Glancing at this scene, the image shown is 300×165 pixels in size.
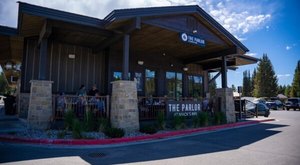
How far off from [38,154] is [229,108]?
1038cm

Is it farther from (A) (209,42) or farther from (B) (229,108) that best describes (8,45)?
(B) (229,108)

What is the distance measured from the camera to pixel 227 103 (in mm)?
12500

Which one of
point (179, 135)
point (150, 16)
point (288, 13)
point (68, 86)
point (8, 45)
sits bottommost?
point (179, 135)

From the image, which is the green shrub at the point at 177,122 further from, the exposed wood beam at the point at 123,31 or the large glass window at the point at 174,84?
the large glass window at the point at 174,84

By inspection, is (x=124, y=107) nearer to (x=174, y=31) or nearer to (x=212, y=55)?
(x=174, y=31)

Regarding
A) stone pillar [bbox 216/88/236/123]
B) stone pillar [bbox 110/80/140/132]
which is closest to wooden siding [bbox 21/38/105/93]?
stone pillar [bbox 110/80/140/132]

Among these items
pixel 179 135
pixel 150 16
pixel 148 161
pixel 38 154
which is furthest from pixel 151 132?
pixel 150 16

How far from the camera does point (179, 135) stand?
888cm

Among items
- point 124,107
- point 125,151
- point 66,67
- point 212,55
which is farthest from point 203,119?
point 66,67

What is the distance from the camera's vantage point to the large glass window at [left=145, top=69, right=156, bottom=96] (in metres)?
14.2

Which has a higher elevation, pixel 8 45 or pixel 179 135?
pixel 8 45

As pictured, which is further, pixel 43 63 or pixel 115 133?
pixel 43 63

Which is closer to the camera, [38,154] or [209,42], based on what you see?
[38,154]

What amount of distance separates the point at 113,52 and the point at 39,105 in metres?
5.88
